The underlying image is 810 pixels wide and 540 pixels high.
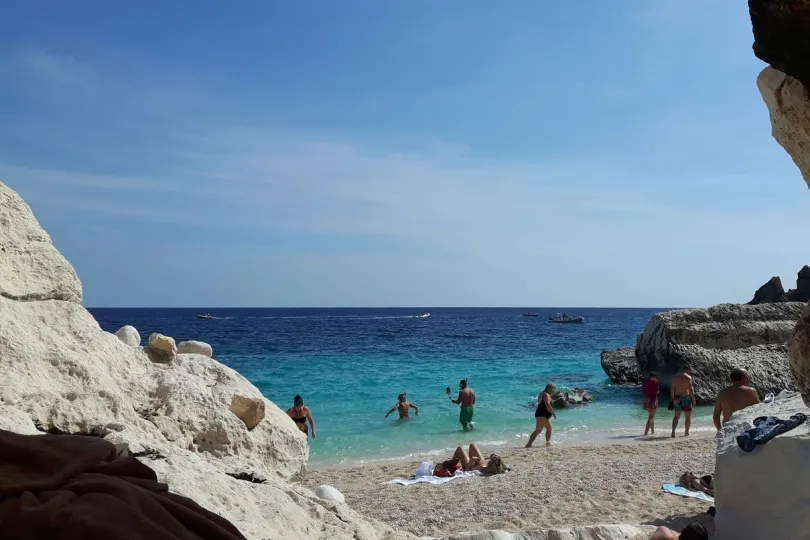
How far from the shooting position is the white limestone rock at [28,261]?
5.73 m

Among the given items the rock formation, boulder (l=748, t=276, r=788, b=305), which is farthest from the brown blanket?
boulder (l=748, t=276, r=788, b=305)

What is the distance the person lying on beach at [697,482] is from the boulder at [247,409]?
5.49 meters

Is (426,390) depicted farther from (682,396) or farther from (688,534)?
(688,534)

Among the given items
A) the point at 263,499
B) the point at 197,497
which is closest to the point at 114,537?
the point at 197,497

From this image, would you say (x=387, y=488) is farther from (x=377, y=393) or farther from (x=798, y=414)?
(x=377, y=393)

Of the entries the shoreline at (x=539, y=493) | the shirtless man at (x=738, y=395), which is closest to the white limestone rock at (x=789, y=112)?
the shoreline at (x=539, y=493)

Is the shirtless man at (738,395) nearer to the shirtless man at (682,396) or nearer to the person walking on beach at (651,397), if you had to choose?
the shirtless man at (682,396)

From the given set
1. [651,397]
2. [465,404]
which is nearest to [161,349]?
[465,404]

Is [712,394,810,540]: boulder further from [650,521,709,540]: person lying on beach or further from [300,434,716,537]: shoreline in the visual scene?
[300,434,716,537]: shoreline

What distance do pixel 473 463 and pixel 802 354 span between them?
342 inches

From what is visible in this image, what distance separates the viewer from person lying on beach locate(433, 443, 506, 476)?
9.93 metres

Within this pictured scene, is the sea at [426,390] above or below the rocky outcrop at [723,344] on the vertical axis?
below

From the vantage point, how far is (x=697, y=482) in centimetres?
808

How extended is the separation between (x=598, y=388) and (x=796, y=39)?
73.2 ft
